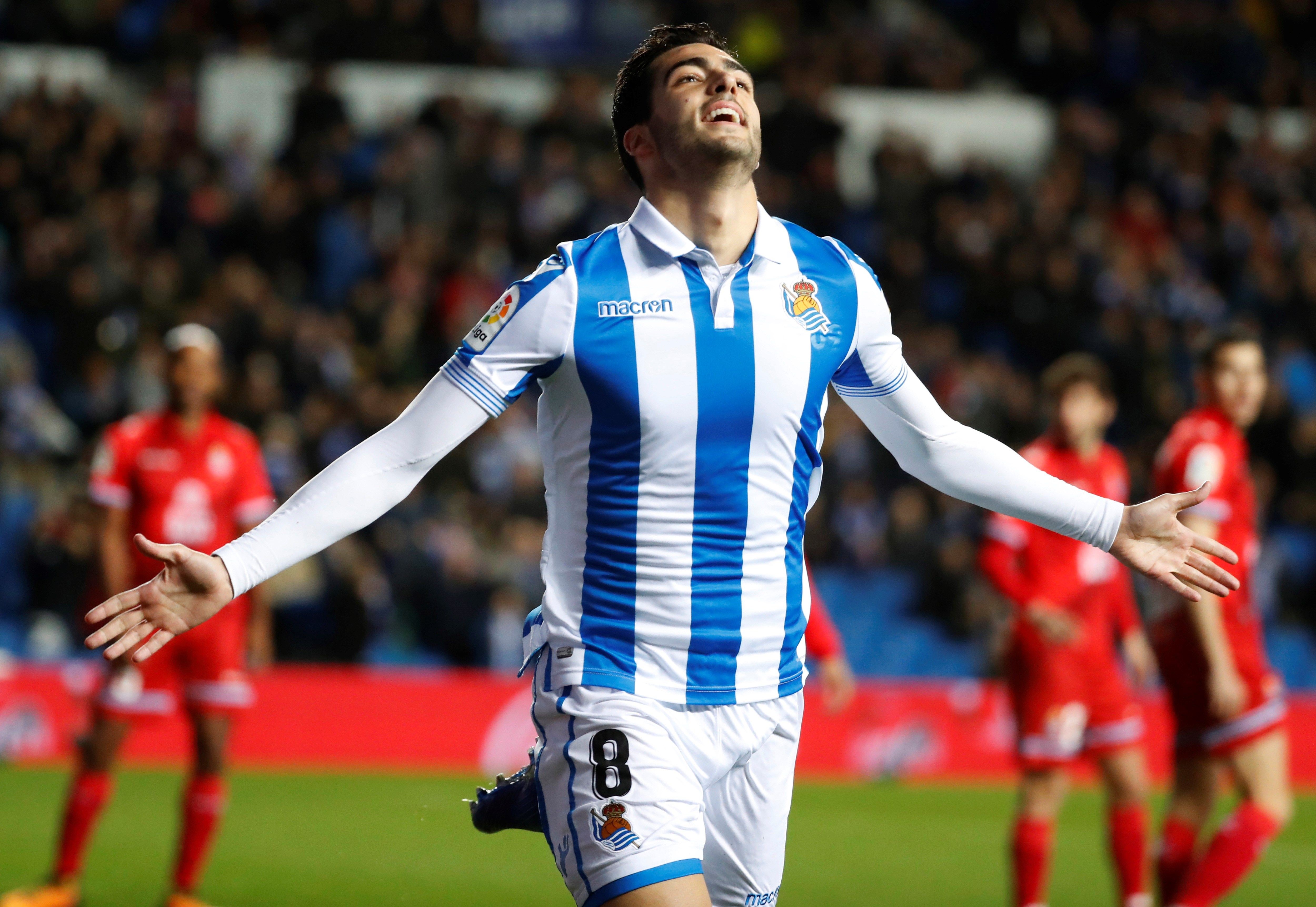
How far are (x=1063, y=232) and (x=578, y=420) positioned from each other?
1325 cm

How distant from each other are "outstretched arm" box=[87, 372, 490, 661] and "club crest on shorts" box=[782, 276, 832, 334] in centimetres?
70

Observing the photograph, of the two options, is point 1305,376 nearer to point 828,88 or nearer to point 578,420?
point 828,88

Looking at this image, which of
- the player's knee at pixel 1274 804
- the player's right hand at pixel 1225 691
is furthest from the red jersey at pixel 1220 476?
the player's knee at pixel 1274 804

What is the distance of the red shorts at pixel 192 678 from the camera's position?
22.0 ft

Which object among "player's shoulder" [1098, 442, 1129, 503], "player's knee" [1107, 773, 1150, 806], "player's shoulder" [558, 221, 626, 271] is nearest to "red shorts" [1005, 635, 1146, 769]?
"player's knee" [1107, 773, 1150, 806]

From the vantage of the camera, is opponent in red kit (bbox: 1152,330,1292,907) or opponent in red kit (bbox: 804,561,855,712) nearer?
opponent in red kit (bbox: 804,561,855,712)

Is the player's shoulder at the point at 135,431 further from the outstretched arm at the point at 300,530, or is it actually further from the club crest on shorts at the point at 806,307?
the club crest on shorts at the point at 806,307

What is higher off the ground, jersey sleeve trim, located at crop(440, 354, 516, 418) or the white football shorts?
jersey sleeve trim, located at crop(440, 354, 516, 418)

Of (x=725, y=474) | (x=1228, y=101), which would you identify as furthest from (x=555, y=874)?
(x=1228, y=101)

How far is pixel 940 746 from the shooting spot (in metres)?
11.8

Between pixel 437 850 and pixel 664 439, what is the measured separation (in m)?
5.49

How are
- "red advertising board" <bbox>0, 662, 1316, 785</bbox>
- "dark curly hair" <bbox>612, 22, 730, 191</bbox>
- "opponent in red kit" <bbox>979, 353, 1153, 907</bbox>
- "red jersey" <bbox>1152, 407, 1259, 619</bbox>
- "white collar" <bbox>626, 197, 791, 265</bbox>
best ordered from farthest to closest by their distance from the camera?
"red advertising board" <bbox>0, 662, 1316, 785</bbox> < "opponent in red kit" <bbox>979, 353, 1153, 907</bbox> < "red jersey" <bbox>1152, 407, 1259, 619</bbox> < "dark curly hair" <bbox>612, 22, 730, 191</bbox> < "white collar" <bbox>626, 197, 791, 265</bbox>

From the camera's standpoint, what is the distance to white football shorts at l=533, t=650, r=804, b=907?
310cm

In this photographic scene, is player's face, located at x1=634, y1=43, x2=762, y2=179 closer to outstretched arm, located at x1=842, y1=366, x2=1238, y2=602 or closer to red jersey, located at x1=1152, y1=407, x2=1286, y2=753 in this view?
outstretched arm, located at x1=842, y1=366, x2=1238, y2=602
